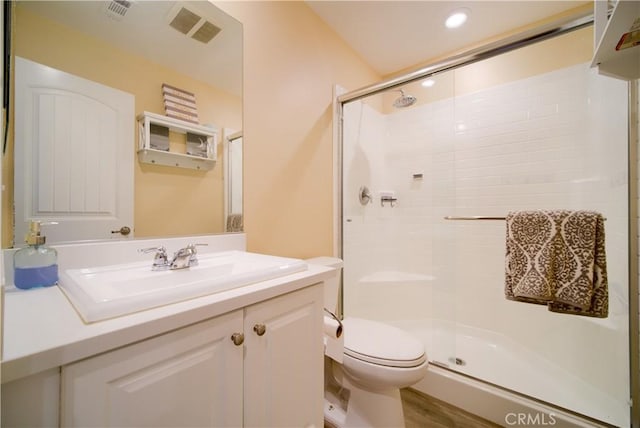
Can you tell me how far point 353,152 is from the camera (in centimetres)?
201

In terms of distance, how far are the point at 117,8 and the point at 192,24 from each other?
262mm

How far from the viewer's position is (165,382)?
492 millimetres

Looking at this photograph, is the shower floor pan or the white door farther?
the shower floor pan

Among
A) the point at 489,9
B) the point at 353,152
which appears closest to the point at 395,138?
the point at 353,152

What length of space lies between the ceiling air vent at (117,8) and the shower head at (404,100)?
5.41 ft

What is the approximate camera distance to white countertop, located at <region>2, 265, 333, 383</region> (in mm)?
363

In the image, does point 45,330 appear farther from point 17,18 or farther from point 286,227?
point 286,227

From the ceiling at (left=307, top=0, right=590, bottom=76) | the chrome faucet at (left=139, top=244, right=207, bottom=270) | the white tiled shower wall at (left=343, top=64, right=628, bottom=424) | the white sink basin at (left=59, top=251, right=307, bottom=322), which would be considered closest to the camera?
the white sink basin at (left=59, top=251, right=307, bottom=322)

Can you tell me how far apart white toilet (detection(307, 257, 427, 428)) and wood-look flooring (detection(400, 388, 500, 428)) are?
8.6 inches

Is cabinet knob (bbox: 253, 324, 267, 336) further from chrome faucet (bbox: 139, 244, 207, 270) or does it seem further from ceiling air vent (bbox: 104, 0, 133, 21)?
ceiling air vent (bbox: 104, 0, 133, 21)

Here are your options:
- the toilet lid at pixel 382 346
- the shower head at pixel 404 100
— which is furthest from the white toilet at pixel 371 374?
the shower head at pixel 404 100

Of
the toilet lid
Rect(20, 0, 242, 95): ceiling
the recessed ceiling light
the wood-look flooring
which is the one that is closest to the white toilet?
the toilet lid

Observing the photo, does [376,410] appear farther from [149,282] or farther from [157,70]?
[157,70]

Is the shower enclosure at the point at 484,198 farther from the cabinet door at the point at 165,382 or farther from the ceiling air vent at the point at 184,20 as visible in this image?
the cabinet door at the point at 165,382
